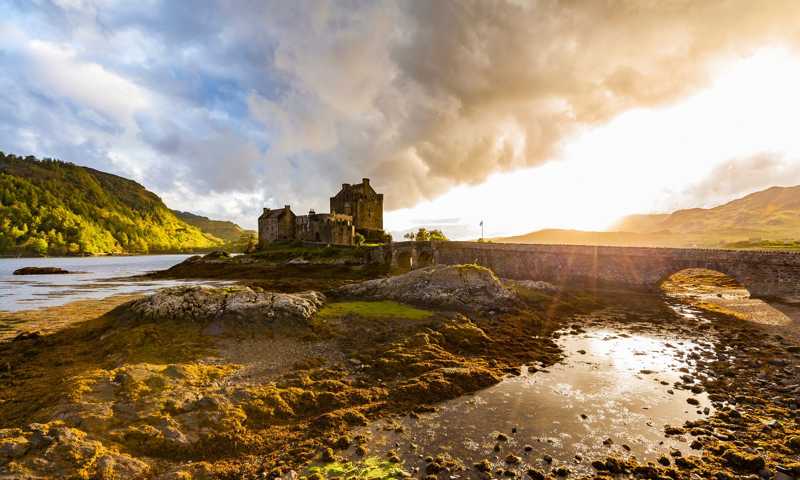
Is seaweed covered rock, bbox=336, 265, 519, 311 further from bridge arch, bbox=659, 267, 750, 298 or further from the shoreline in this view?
bridge arch, bbox=659, 267, 750, 298

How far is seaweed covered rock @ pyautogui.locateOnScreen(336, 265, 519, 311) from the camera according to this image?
2614 centimetres

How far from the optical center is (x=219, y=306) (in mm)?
19719

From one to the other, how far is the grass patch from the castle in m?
73.2

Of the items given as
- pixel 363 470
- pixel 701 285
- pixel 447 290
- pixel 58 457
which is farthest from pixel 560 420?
pixel 701 285

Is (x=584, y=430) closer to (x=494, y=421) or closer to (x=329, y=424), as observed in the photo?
(x=494, y=421)

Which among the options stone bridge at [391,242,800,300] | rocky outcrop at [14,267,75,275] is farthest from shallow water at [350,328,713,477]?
rocky outcrop at [14,267,75,275]

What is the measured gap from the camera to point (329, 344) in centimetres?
1705

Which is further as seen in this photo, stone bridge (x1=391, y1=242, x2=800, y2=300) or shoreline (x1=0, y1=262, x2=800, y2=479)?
stone bridge (x1=391, y1=242, x2=800, y2=300)

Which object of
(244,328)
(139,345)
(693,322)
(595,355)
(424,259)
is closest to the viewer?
(139,345)

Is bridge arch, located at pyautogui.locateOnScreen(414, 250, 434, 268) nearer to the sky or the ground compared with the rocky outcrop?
nearer to the sky

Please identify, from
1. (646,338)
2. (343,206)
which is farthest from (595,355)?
(343,206)

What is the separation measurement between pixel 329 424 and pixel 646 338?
749 inches

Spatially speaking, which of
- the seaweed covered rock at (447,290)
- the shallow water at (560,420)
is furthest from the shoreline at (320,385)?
the seaweed covered rock at (447,290)

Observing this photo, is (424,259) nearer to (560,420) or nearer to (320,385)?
(320,385)
